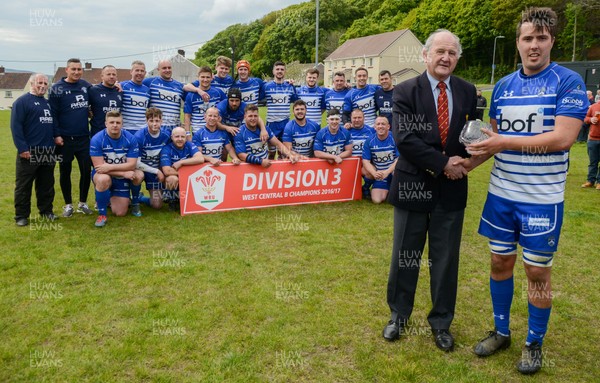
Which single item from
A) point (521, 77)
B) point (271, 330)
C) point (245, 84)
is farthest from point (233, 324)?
point (245, 84)

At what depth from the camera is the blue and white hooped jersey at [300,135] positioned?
27.8ft

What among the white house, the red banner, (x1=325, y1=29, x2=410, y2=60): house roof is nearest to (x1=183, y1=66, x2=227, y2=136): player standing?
the red banner

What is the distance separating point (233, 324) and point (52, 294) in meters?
1.99

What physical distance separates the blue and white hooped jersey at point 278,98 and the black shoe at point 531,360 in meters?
6.61

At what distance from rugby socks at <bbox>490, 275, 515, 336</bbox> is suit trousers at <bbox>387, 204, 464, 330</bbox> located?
0.31 m

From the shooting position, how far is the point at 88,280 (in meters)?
4.75

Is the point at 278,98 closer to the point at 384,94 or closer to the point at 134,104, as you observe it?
the point at 384,94

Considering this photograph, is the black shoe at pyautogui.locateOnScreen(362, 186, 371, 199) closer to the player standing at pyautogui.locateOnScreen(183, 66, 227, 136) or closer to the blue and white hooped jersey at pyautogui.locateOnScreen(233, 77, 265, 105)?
the blue and white hooped jersey at pyautogui.locateOnScreen(233, 77, 265, 105)

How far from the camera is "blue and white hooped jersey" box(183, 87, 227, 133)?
8.33 metres

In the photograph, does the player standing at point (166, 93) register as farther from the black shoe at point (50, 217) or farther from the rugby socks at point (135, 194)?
the black shoe at point (50, 217)

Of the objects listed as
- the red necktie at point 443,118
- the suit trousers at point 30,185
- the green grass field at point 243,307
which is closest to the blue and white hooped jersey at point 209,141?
the green grass field at point 243,307

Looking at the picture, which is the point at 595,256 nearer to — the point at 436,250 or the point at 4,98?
the point at 436,250

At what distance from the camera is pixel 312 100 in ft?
30.0

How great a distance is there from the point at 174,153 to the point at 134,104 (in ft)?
4.12
